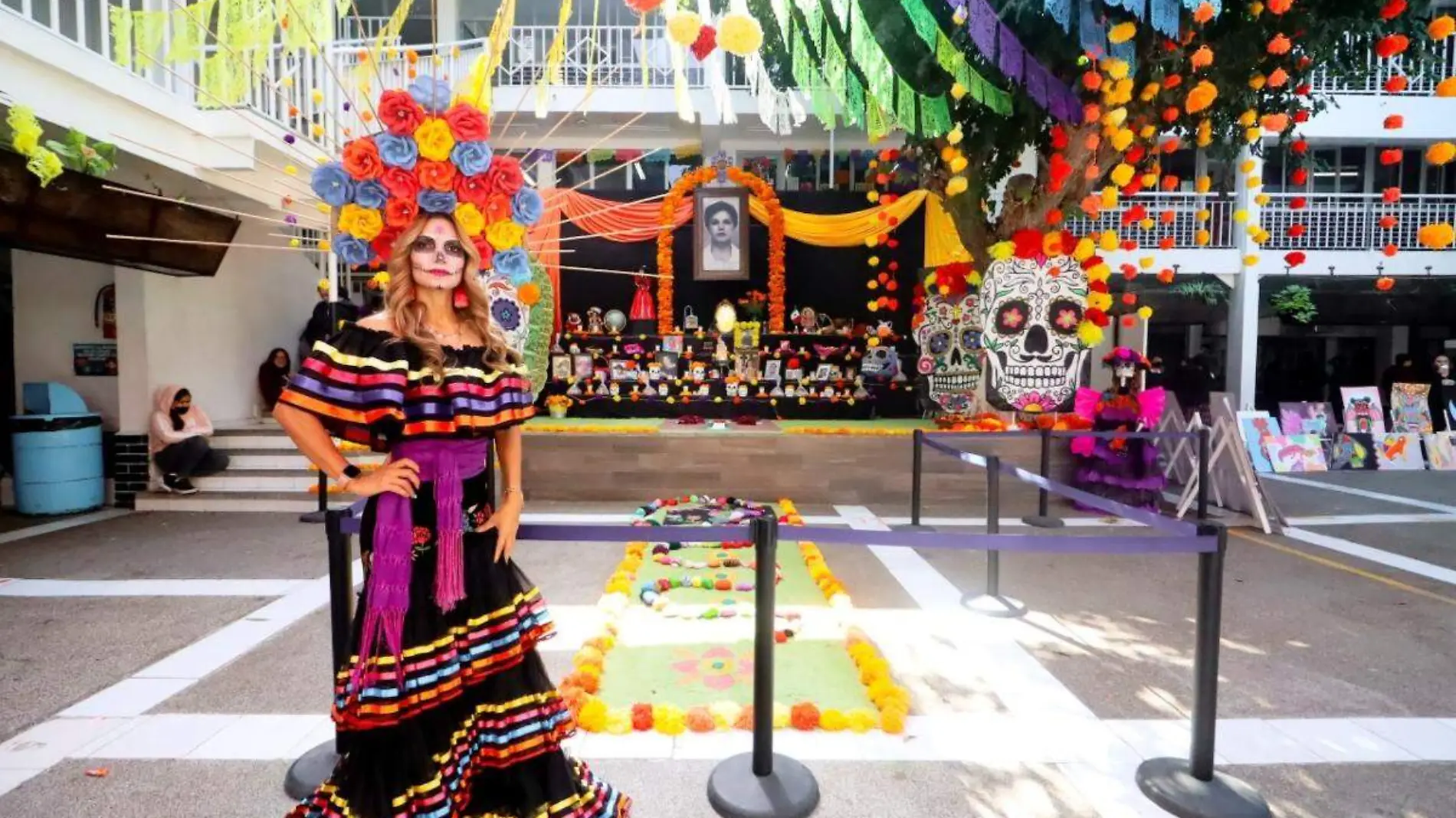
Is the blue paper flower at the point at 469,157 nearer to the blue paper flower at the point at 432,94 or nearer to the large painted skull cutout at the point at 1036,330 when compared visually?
the blue paper flower at the point at 432,94

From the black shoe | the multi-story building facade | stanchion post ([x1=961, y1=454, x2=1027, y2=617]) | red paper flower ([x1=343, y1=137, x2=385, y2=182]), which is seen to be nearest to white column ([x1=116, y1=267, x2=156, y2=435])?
the multi-story building facade

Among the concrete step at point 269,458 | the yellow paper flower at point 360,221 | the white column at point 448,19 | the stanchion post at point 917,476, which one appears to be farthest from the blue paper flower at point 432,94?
the white column at point 448,19

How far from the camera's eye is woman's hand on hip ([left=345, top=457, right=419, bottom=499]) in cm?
185

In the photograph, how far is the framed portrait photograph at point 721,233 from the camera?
9930 mm

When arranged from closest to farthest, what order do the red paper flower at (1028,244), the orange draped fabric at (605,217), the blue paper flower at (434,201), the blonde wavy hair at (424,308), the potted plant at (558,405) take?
the blonde wavy hair at (424,308), the blue paper flower at (434,201), the red paper flower at (1028,244), the potted plant at (558,405), the orange draped fabric at (605,217)

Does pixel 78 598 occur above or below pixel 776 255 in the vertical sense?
below

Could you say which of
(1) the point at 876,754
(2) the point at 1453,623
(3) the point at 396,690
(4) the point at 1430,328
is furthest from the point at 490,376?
(4) the point at 1430,328

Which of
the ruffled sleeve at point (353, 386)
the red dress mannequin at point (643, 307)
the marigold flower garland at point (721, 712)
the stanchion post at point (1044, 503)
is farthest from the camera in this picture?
the red dress mannequin at point (643, 307)

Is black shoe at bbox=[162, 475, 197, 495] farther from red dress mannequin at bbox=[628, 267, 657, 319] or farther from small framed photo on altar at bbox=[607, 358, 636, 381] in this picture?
red dress mannequin at bbox=[628, 267, 657, 319]

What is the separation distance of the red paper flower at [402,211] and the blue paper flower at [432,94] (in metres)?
0.31

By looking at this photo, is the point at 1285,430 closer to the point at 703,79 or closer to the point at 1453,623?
the point at 1453,623

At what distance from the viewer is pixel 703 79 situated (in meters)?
11.9

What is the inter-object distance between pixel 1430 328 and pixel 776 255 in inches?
564

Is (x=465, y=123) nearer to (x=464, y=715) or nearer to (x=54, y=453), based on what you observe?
(x=464, y=715)
